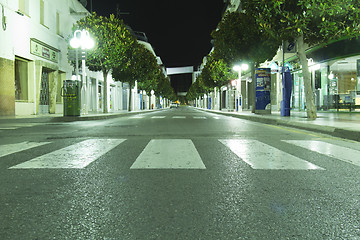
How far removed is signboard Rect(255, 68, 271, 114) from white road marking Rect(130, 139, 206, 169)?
1710cm

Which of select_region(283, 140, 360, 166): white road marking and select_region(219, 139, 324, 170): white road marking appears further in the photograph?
select_region(283, 140, 360, 166): white road marking

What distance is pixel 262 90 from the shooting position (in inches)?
893

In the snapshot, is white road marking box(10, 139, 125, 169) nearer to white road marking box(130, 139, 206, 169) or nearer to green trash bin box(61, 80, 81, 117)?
white road marking box(130, 139, 206, 169)

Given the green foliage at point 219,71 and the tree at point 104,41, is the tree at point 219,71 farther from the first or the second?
the tree at point 104,41

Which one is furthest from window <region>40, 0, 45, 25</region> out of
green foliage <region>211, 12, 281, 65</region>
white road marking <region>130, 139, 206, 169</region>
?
white road marking <region>130, 139, 206, 169</region>

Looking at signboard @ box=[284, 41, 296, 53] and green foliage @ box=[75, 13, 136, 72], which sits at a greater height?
green foliage @ box=[75, 13, 136, 72]

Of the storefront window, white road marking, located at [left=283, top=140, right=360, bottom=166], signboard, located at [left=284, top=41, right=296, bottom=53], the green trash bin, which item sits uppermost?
signboard, located at [left=284, top=41, right=296, bottom=53]

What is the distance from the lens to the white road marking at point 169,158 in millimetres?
4500

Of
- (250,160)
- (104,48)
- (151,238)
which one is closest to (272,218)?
(151,238)

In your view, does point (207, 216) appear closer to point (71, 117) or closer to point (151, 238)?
point (151, 238)

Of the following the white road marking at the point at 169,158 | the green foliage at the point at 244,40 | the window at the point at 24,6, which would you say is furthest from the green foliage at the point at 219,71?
the white road marking at the point at 169,158

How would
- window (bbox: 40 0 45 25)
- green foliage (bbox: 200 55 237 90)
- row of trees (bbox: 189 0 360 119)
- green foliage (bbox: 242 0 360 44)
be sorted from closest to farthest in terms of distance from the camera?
green foliage (bbox: 242 0 360 44) < row of trees (bbox: 189 0 360 119) < window (bbox: 40 0 45 25) < green foliage (bbox: 200 55 237 90)

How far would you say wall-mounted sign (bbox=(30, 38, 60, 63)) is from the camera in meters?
23.6

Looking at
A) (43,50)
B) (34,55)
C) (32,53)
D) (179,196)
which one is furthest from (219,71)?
(179,196)
